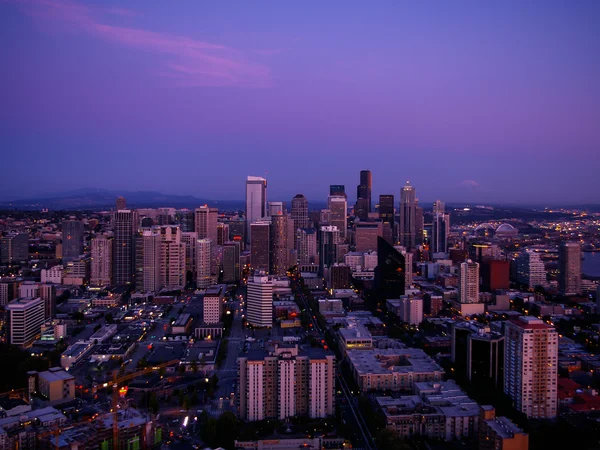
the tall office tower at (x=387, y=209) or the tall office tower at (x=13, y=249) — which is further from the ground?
the tall office tower at (x=387, y=209)

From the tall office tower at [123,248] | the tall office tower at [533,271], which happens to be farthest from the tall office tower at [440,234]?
the tall office tower at [123,248]

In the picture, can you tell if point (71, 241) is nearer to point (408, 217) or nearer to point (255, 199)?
point (255, 199)

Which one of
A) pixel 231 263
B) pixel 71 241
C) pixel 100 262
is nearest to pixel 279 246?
pixel 231 263

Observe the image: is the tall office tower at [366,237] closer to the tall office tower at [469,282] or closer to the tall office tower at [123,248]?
the tall office tower at [469,282]

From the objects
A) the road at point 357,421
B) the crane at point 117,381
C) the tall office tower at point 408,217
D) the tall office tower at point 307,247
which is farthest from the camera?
the tall office tower at point 408,217

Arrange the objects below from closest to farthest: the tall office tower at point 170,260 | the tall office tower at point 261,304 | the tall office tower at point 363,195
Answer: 1. the tall office tower at point 261,304
2. the tall office tower at point 170,260
3. the tall office tower at point 363,195

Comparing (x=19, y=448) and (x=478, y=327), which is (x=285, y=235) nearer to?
(x=478, y=327)

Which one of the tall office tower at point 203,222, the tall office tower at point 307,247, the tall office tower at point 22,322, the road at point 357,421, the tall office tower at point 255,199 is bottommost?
the road at point 357,421
